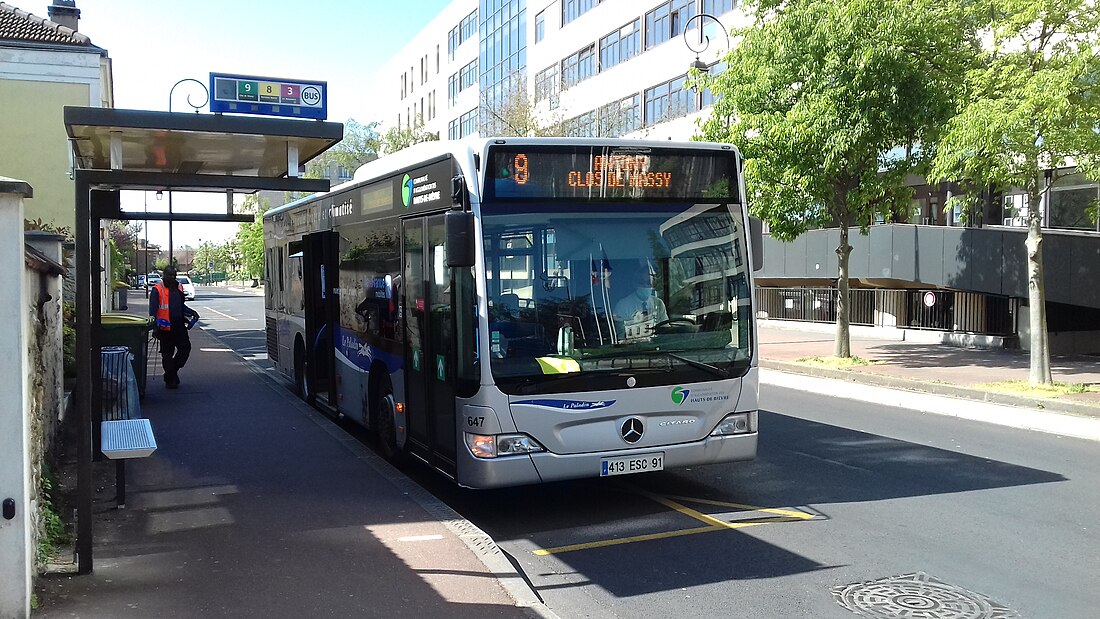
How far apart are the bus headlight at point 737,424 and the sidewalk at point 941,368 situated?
26.0ft

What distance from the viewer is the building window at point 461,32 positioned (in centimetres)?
6162

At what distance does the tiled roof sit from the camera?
32.7 meters

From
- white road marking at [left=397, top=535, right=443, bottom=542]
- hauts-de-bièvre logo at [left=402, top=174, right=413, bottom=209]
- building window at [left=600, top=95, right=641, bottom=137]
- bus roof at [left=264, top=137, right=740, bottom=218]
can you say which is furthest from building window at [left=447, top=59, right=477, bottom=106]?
white road marking at [left=397, top=535, right=443, bottom=542]

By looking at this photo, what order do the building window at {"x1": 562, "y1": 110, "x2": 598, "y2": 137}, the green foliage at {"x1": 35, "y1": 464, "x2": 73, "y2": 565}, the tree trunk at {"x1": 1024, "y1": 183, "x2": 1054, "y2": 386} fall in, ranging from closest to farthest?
the green foliage at {"x1": 35, "y1": 464, "x2": 73, "y2": 565}, the tree trunk at {"x1": 1024, "y1": 183, "x2": 1054, "y2": 386}, the building window at {"x1": 562, "y1": 110, "x2": 598, "y2": 137}

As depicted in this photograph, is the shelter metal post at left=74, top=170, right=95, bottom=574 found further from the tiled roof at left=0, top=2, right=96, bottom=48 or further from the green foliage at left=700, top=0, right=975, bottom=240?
the tiled roof at left=0, top=2, right=96, bottom=48

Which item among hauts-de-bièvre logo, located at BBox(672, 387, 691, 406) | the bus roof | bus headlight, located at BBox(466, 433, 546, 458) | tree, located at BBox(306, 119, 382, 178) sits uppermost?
tree, located at BBox(306, 119, 382, 178)

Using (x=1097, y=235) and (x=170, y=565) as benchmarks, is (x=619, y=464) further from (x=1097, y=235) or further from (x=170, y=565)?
(x=1097, y=235)

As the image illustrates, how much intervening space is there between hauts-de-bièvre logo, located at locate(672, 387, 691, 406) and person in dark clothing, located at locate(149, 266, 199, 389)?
421 inches

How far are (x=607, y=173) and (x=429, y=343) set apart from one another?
6.65ft

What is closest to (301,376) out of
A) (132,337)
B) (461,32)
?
(132,337)

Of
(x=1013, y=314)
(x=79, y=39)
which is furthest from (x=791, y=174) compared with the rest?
(x=79, y=39)

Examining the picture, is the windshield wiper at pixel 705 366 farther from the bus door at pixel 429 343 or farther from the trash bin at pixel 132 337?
the trash bin at pixel 132 337

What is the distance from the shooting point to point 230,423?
40.5ft

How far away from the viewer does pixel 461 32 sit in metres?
64.3
